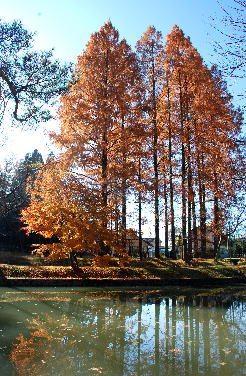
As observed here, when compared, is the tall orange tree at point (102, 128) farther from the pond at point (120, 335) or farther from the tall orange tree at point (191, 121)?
the pond at point (120, 335)

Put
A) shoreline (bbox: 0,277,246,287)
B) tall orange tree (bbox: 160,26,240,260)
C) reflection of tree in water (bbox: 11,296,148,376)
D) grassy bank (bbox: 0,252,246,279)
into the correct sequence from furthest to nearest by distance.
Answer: tall orange tree (bbox: 160,26,240,260), grassy bank (bbox: 0,252,246,279), shoreline (bbox: 0,277,246,287), reflection of tree in water (bbox: 11,296,148,376)

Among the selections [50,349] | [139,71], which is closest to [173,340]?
[50,349]

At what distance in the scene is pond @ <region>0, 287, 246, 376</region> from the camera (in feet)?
14.0

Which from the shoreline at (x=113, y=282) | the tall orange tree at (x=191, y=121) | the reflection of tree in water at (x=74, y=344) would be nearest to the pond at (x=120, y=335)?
the reflection of tree in water at (x=74, y=344)

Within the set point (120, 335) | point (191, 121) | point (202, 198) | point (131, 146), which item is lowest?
point (120, 335)

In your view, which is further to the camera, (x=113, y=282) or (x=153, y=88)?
(x=153, y=88)

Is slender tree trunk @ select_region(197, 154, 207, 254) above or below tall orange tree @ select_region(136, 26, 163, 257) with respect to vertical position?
below

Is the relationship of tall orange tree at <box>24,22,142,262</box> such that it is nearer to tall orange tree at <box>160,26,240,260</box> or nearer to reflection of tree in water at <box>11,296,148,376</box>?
tall orange tree at <box>160,26,240,260</box>

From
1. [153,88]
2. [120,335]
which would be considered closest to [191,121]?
[153,88]

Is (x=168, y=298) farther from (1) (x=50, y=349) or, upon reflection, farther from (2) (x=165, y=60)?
(2) (x=165, y=60)

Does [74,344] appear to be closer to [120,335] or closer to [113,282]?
[120,335]

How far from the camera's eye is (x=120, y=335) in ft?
19.3

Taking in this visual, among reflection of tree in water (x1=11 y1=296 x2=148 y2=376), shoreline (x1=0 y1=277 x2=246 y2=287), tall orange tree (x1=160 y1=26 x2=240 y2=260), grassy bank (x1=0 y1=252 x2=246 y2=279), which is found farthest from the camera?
tall orange tree (x1=160 y1=26 x2=240 y2=260)

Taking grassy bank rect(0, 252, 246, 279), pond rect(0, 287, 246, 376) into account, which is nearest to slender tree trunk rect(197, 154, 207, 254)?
grassy bank rect(0, 252, 246, 279)
